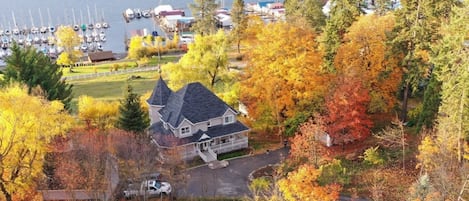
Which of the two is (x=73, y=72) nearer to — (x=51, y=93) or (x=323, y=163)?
(x=51, y=93)

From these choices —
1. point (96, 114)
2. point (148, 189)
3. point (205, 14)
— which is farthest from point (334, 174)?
point (205, 14)

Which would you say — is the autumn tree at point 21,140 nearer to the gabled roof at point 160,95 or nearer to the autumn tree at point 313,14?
the gabled roof at point 160,95

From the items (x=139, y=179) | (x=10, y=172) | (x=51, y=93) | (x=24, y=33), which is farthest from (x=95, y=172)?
(x=24, y=33)

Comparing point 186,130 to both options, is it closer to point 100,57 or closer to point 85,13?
point 100,57

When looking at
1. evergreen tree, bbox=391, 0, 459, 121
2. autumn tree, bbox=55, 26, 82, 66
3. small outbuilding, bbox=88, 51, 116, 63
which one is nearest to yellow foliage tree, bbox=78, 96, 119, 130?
evergreen tree, bbox=391, 0, 459, 121

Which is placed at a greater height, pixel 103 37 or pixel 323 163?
pixel 103 37

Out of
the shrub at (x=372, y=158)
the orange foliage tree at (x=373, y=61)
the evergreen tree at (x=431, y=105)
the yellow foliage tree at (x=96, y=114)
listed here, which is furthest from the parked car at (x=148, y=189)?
the evergreen tree at (x=431, y=105)
